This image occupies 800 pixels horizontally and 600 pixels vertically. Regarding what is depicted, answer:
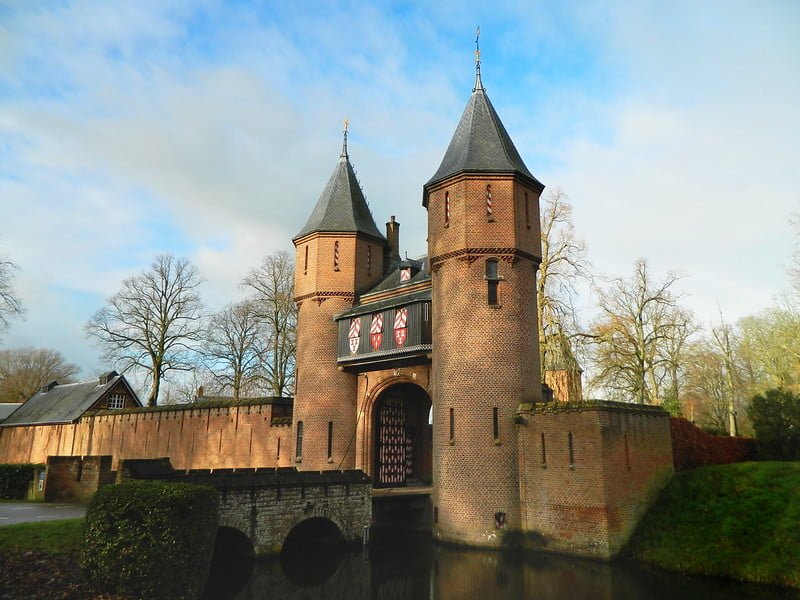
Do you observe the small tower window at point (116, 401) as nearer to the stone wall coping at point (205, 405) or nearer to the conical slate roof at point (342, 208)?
the stone wall coping at point (205, 405)

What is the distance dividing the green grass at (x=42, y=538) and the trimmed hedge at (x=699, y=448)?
15.3 meters

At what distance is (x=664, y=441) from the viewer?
16828 millimetres

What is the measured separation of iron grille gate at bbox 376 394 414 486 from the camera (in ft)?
73.6

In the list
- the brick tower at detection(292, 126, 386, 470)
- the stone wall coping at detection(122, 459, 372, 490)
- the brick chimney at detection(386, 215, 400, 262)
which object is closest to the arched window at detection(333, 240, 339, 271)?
the brick tower at detection(292, 126, 386, 470)

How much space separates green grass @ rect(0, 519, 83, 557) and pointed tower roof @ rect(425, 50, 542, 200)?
530 inches

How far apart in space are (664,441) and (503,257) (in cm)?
687

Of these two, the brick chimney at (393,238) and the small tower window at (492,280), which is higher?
the brick chimney at (393,238)

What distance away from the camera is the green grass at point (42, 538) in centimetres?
1166

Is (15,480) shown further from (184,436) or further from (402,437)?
(402,437)

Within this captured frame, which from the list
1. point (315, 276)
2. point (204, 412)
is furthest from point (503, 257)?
point (204, 412)

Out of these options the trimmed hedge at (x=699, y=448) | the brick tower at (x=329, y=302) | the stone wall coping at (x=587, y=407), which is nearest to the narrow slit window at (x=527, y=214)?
the stone wall coping at (x=587, y=407)

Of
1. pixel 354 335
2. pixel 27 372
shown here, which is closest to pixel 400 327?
pixel 354 335

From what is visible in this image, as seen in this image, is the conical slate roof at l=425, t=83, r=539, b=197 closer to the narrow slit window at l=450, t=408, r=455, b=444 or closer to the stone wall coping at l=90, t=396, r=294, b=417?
the narrow slit window at l=450, t=408, r=455, b=444

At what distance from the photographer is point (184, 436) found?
27.2 m
